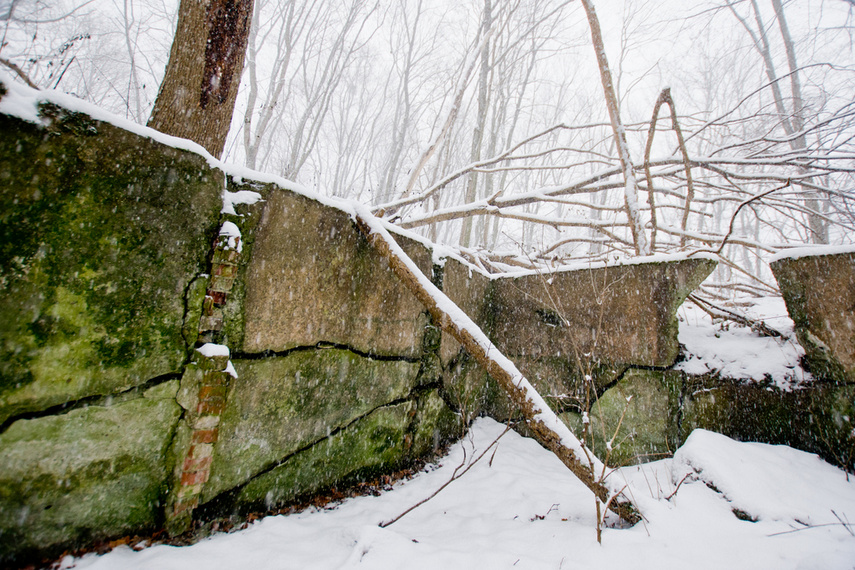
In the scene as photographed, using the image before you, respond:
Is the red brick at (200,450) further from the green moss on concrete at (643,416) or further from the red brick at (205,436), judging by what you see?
the green moss on concrete at (643,416)

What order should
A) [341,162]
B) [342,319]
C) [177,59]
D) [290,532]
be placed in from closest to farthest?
1. [290,532]
2. [342,319]
3. [177,59]
4. [341,162]

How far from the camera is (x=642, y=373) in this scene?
8.04ft

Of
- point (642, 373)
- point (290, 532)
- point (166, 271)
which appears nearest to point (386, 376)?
point (290, 532)

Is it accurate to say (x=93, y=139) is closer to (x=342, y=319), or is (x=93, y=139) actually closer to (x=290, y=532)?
(x=342, y=319)

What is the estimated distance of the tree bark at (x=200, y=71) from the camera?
2104 mm

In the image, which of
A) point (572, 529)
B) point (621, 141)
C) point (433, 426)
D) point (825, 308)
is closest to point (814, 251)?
point (825, 308)

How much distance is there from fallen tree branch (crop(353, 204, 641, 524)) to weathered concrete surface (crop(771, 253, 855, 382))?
4.75 feet

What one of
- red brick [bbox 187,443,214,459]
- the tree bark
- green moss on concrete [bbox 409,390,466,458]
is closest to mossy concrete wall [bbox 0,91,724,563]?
red brick [bbox 187,443,214,459]

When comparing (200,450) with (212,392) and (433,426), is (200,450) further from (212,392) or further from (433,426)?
(433,426)

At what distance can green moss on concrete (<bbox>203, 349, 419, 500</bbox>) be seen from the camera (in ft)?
4.82

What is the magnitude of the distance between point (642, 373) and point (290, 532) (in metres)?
2.36

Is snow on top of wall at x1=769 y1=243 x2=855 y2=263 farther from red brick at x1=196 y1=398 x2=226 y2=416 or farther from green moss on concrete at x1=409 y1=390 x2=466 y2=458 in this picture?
red brick at x1=196 y1=398 x2=226 y2=416

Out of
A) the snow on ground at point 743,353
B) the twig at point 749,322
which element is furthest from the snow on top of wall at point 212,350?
the twig at point 749,322

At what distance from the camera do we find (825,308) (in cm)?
203
